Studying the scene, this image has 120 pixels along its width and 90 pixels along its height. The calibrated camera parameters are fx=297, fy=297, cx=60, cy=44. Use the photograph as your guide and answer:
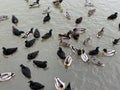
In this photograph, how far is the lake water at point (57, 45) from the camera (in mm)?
16297

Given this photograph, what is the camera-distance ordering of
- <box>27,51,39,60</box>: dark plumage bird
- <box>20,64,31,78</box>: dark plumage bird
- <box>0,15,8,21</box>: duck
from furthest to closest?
1. <box>0,15,8,21</box>: duck
2. <box>27,51,39,60</box>: dark plumage bird
3. <box>20,64,31,78</box>: dark plumage bird

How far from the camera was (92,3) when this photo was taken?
946 inches

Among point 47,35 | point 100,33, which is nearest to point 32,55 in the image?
point 47,35

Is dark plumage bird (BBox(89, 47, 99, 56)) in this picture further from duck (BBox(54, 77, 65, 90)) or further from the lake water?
duck (BBox(54, 77, 65, 90))

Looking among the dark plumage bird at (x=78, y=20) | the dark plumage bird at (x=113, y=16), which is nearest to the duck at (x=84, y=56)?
the dark plumage bird at (x=78, y=20)

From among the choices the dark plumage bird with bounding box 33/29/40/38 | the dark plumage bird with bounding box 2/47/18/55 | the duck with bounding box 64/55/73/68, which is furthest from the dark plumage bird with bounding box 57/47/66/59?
the dark plumage bird with bounding box 2/47/18/55

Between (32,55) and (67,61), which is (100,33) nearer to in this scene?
(67,61)

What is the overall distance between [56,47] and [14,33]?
3.00 m

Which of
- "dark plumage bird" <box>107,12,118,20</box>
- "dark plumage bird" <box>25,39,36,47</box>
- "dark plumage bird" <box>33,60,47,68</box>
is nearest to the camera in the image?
"dark plumage bird" <box>33,60,47,68</box>

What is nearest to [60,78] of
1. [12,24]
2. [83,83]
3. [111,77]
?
[83,83]

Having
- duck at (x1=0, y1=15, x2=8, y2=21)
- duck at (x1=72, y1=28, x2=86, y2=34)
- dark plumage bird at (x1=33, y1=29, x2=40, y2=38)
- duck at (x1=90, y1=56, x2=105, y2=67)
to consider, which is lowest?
duck at (x1=90, y1=56, x2=105, y2=67)

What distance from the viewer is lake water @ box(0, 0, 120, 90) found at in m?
16.3

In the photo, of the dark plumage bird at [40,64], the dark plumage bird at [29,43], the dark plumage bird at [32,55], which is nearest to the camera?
the dark plumage bird at [40,64]

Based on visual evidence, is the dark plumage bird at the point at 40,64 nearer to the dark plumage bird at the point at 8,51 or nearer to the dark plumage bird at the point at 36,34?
the dark plumage bird at the point at 8,51
